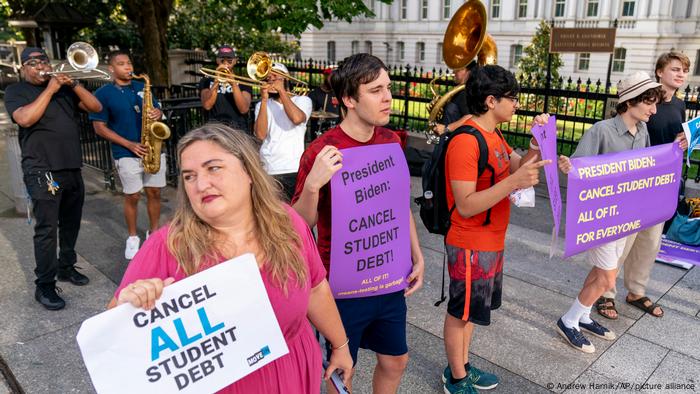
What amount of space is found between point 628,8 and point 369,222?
39082mm

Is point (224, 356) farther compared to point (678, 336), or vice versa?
point (678, 336)

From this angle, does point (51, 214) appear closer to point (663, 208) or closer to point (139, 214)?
point (139, 214)

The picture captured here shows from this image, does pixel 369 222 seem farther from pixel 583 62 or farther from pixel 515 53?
pixel 515 53

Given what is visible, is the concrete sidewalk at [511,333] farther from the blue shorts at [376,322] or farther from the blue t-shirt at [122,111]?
the blue t-shirt at [122,111]

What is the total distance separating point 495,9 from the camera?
4100cm

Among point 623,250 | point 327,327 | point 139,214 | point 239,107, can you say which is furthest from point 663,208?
point 139,214

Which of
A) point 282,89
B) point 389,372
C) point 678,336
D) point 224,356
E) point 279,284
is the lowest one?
point 678,336

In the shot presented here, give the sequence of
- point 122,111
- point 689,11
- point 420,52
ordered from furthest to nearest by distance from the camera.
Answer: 1. point 420,52
2. point 689,11
3. point 122,111

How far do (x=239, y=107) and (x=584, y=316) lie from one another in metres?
3.81

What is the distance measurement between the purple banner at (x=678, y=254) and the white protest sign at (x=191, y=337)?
4.38 m

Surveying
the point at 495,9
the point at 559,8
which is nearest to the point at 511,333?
the point at 559,8

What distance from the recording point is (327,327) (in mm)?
2227

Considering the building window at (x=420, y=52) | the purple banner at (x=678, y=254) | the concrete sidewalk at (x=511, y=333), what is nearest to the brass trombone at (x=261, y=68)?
the concrete sidewalk at (x=511, y=333)

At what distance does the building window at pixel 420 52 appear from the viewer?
4797 cm
